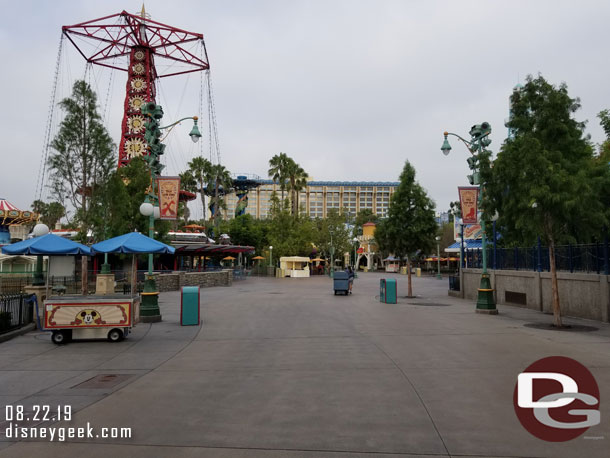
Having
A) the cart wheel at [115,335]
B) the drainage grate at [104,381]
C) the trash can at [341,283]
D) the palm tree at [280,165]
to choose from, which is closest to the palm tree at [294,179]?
the palm tree at [280,165]

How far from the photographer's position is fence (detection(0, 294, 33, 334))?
1205 centimetres

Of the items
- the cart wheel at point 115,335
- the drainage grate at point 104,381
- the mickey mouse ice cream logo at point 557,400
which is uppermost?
the cart wheel at point 115,335

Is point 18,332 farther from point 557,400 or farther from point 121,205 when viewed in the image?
point 121,205

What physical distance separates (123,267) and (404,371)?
111ft

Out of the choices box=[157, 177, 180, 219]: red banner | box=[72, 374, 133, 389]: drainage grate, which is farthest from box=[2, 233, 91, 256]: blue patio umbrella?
box=[72, 374, 133, 389]: drainage grate

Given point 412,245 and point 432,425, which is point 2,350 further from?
point 412,245

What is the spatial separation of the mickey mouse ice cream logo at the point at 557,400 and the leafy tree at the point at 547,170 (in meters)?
5.72

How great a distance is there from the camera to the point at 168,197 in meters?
15.4

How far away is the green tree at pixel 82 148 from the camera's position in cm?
2583

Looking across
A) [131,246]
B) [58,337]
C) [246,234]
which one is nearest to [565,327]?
[131,246]

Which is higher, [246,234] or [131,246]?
[246,234]

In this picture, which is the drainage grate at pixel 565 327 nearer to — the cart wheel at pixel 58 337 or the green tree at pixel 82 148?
the cart wheel at pixel 58 337

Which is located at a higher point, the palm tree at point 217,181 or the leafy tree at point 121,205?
the palm tree at point 217,181

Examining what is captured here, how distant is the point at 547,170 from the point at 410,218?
42.4 ft
